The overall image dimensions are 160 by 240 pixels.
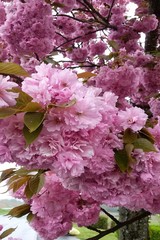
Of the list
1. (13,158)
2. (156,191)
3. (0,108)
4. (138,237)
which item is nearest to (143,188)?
(156,191)

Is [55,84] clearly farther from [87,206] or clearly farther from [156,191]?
[87,206]

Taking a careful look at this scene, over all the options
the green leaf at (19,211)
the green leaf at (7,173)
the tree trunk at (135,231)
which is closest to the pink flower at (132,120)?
the green leaf at (7,173)

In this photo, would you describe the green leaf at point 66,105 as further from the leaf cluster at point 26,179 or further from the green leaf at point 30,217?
the green leaf at point 30,217

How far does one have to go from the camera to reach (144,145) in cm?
101

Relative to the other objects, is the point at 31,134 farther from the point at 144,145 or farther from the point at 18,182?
the point at 18,182

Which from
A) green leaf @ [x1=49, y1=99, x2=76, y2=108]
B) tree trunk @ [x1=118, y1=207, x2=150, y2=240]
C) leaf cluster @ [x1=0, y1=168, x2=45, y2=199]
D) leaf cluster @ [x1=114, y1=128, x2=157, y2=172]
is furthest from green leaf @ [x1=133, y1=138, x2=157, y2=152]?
tree trunk @ [x1=118, y1=207, x2=150, y2=240]

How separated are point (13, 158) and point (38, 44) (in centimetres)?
161

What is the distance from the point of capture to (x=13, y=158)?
3.08 feet

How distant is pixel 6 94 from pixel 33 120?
0.26ft

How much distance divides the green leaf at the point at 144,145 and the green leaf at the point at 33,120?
0.92 feet

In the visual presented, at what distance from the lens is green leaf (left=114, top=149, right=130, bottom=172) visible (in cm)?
99

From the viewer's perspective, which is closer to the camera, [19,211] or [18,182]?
[18,182]

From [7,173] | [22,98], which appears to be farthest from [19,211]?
[22,98]

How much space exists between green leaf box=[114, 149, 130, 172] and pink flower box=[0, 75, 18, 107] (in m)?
0.31
